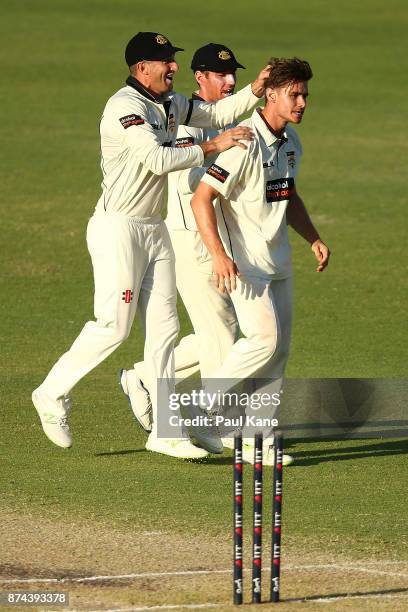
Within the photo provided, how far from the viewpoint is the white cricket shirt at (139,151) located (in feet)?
28.8

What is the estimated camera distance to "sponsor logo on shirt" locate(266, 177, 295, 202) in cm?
902

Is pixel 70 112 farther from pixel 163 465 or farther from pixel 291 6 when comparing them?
pixel 163 465

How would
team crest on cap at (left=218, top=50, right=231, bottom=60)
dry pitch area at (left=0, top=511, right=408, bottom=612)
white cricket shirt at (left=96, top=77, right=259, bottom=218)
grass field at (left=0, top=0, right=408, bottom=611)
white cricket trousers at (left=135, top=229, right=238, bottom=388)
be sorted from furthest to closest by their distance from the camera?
team crest on cap at (left=218, top=50, right=231, bottom=60) → white cricket trousers at (left=135, top=229, right=238, bottom=388) → white cricket shirt at (left=96, top=77, right=259, bottom=218) → grass field at (left=0, top=0, right=408, bottom=611) → dry pitch area at (left=0, top=511, right=408, bottom=612)

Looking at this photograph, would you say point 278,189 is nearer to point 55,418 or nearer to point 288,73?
point 288,73

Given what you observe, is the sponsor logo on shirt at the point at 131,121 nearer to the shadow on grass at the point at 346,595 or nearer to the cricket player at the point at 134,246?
the cricket player at the point at 134,246

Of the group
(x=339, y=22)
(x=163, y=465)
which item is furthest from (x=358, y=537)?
(x=339, y=22)

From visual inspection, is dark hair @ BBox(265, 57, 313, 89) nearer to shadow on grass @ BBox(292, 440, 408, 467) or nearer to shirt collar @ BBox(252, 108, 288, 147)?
shirt collar @ BBox(252, 108, 288, 147)

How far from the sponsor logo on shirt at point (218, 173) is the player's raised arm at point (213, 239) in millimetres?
77

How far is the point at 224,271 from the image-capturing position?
8.80m

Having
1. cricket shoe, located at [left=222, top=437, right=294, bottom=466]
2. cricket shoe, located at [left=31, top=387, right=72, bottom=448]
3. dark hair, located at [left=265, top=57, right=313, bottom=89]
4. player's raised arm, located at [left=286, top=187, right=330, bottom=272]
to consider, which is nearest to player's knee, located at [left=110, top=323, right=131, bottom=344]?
cricket shoe, located at [left=31, top=387, right=72, bottom=448]

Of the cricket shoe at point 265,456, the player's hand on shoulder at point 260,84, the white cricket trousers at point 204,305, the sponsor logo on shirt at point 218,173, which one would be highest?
the player's hand on shoulder at point 260,84

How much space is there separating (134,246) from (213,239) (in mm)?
524

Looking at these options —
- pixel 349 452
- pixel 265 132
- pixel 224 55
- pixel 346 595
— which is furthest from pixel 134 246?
pixel 346 595

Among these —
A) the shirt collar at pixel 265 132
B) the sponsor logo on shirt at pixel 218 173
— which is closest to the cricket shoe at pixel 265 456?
the sponsor logo on shirt at pixel 218 173
